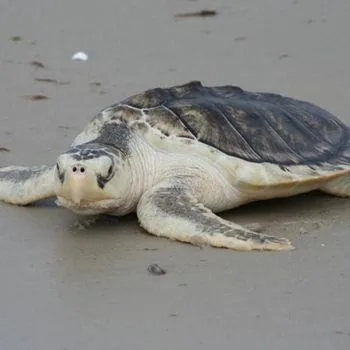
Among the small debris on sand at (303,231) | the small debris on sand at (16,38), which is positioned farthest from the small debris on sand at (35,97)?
the small debris on sand at (303,231)

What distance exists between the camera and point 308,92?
6.89 metres

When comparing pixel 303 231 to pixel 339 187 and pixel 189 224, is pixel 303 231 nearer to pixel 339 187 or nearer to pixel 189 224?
pixel 189 224

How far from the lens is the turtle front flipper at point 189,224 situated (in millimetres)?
4250

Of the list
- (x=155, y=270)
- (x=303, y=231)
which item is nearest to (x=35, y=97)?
(x=303, y=231)

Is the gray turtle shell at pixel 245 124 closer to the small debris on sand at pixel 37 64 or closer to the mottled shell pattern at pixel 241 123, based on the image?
the mottled shell pattern at pixel 241 123

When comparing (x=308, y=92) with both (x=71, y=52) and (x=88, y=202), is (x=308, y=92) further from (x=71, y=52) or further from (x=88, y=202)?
(x=88, y=202)

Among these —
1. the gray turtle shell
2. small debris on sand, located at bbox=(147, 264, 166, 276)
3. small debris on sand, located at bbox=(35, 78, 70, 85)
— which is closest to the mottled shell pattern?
the gray turtle shell

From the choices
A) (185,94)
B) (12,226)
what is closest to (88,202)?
(12,226)

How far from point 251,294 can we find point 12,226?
56.3 inches

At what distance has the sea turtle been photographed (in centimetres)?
451

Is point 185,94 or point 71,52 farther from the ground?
point 185,94

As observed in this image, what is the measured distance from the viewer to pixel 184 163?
191 inches

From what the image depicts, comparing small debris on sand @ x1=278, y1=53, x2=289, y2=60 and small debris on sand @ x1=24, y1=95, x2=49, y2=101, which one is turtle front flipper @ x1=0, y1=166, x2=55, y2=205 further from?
small debris on sand @ x1=278, y1=53, x2=289, y2=60

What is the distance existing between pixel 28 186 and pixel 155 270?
1.21 meters
